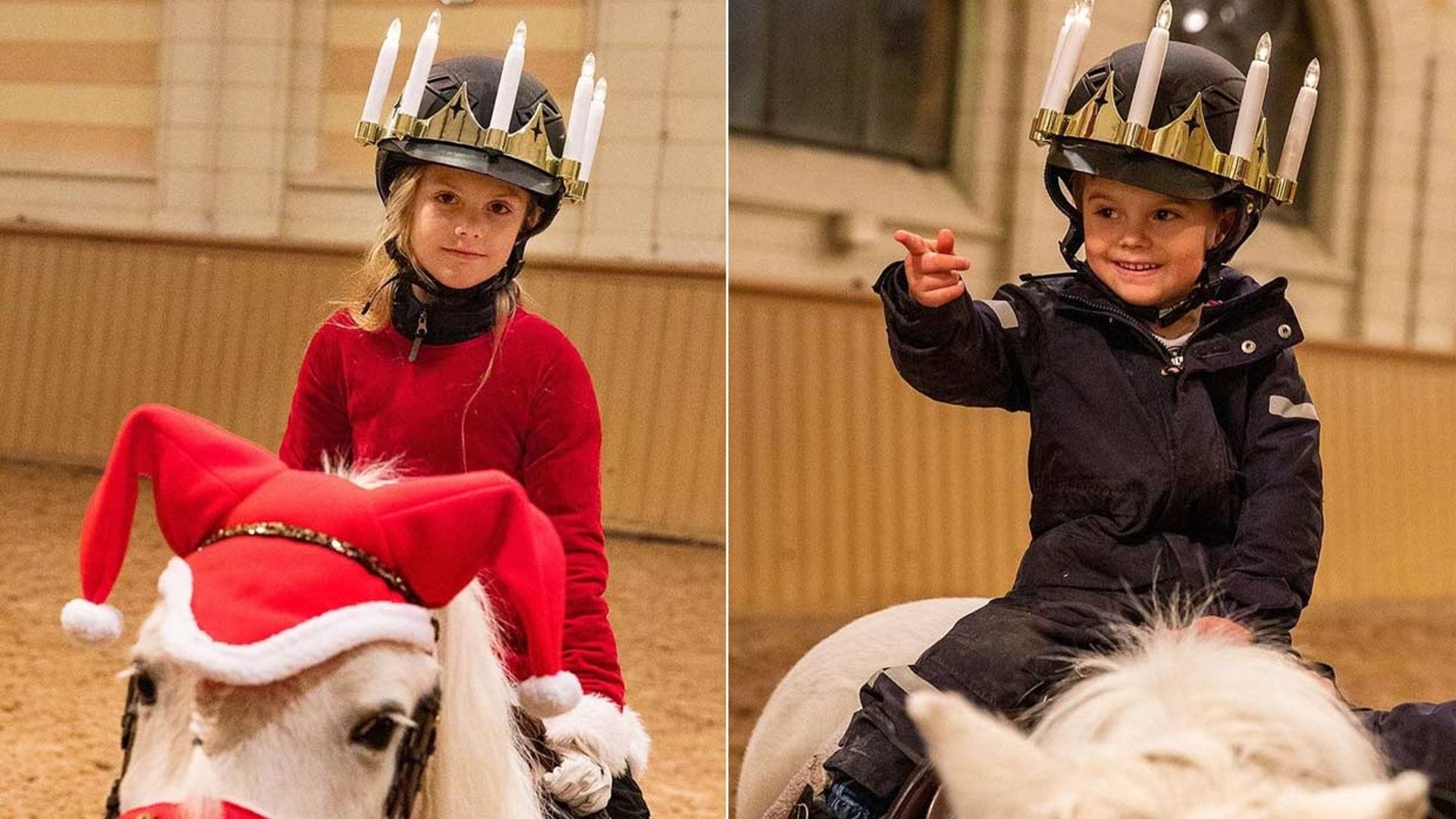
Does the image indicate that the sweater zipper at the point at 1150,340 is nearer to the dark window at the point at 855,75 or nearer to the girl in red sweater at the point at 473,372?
the girl in red sweater at the point at 473,372

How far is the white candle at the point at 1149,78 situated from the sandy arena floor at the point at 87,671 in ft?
5.35

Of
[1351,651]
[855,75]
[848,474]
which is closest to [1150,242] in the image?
[848,474]

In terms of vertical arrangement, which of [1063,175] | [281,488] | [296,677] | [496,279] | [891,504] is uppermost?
[1063,175]

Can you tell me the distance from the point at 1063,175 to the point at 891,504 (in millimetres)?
3157

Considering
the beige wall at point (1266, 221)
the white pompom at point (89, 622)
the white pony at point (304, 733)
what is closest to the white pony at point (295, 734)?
the white pony at point (304, 733)

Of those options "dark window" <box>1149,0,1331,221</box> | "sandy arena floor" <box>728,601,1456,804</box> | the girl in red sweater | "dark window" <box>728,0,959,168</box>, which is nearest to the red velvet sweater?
the girl in red sweater

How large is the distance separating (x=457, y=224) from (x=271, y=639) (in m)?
0.55

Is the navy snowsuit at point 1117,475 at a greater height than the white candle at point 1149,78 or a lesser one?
lesser

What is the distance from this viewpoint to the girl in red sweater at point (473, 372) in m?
1.30

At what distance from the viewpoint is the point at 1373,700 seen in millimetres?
4148

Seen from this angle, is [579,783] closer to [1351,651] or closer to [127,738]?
[127,738]

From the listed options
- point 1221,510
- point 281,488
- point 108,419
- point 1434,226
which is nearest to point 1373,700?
point 1434,226

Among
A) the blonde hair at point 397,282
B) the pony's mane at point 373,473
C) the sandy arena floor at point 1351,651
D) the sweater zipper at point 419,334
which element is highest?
the blonde hair at point 397,282

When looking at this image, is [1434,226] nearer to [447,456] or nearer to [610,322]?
[610,322]
